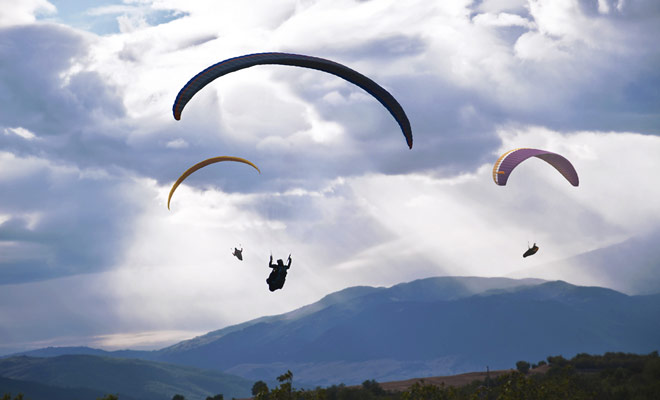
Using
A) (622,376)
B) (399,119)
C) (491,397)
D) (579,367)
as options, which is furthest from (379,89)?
(579,367)

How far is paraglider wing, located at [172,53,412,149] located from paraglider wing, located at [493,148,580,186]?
1048 cm

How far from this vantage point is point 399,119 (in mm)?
34656

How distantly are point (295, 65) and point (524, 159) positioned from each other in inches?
774

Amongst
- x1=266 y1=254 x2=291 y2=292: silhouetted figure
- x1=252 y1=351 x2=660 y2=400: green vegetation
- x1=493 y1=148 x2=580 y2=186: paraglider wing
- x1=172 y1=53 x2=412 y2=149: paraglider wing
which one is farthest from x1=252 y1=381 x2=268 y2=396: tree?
x1=493 y1=148 x2=580 y2=186: paraglider wing

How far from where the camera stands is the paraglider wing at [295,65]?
102 feet

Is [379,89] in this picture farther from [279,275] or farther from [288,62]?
[279,275]

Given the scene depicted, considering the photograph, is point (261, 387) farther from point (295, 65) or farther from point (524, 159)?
point (524, 159)

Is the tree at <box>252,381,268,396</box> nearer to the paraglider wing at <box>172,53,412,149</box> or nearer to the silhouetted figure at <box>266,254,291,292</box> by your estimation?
the silhouetted figure at <box>266,254,291,292</box>

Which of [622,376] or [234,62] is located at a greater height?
[234,62]

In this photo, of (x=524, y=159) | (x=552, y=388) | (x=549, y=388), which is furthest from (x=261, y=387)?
(x=524, y=159)

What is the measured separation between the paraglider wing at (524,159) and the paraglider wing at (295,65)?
1048cm

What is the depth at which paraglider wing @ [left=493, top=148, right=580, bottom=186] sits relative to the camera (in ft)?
139

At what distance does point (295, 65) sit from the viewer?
32.9 metres

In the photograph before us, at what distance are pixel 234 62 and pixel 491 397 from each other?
43.6 meters
